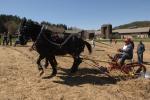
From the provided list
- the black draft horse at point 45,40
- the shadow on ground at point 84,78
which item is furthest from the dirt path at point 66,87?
the black draft horse at point 45,40

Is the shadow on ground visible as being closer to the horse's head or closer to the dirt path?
the dirt path

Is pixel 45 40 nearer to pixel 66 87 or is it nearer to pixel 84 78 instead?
pixel 84 78

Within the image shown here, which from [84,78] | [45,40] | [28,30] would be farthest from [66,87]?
[28,30]

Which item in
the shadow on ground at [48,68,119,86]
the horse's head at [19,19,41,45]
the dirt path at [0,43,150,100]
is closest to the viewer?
the dirt path at [0,43,150,100]

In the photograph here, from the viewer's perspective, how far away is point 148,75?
483 inches

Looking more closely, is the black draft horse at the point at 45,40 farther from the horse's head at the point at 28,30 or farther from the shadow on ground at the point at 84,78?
the shadow on ground at the point at 84,78

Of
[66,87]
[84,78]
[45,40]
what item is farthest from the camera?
[84,78]

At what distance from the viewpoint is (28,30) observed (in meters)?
12.2

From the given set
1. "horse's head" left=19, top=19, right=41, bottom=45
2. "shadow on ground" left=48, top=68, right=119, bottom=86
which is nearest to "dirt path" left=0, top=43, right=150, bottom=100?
"shadow on ground" left=48, top=68, right=119, bottom=86

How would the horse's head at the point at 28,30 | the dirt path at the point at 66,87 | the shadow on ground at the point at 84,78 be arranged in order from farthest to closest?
the horse's head at the point at 28,30 → the shadow on ground at the point at 84,78 → the dirt path at the point at 66,87

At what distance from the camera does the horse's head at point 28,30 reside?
39.6 ft

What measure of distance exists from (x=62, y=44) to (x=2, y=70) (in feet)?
10.0

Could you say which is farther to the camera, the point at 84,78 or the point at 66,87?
the point at 84,78

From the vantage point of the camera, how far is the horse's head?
39.6 feet
